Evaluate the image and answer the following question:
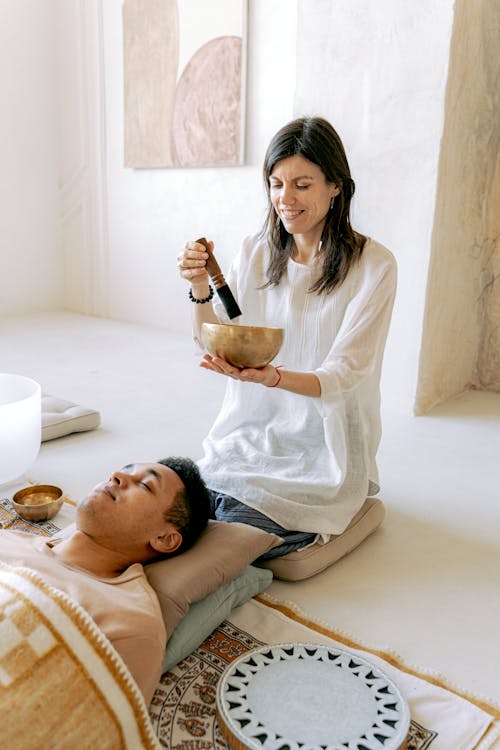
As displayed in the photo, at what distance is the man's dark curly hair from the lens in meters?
1.57

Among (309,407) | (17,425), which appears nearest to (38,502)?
(17,425)

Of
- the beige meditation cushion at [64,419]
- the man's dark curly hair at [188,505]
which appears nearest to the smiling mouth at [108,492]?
the man's dark curly hair at [188,505]

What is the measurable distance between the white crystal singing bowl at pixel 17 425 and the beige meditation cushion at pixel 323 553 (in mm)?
892

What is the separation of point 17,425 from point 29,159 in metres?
4.07

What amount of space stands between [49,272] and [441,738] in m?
5.35

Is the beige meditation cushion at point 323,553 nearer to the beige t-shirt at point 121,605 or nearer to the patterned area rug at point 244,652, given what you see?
the patterned area rug at point 244,652

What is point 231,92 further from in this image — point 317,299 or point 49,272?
point 317,299

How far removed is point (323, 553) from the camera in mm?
1871

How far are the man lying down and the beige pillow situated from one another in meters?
0.03

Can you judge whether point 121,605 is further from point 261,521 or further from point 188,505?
point 261,521

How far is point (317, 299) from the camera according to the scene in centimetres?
199

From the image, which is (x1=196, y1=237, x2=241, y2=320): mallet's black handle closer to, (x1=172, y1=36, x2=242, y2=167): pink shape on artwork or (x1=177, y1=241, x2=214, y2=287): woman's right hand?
(x1=177, y1=241, x2=214, y2=287): woman's right hand

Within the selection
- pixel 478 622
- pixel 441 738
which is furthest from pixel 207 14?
pixel 441 738

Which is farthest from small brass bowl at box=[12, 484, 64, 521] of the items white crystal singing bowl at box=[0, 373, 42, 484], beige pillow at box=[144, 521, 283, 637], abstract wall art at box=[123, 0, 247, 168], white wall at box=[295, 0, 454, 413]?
abstract wall art at box=[123, 0, 247, 168]
